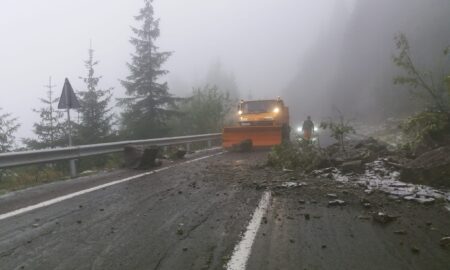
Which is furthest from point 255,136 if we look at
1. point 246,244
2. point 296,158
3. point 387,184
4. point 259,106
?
point 246,244

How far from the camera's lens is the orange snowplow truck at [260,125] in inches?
693

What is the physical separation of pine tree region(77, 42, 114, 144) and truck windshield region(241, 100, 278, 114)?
422 inches

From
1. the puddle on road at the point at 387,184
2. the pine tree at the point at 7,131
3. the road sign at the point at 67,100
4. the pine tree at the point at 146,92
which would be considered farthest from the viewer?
the pine tree at the point at 146,92

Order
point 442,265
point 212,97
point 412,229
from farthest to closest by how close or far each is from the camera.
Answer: point 212,97 < point 412,229 < point 442,265

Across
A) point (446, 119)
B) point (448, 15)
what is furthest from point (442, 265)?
point (448, 15)

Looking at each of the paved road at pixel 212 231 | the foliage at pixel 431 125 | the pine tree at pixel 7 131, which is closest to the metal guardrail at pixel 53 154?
the paved road at pixel 212 231

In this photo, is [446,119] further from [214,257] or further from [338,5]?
[338,5]

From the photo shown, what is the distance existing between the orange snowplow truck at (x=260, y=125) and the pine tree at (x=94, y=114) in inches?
424

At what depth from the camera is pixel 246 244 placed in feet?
13.2

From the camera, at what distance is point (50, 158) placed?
9.57 meters

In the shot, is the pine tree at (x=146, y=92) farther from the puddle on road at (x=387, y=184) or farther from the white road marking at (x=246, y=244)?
the white road marking at (x=246, y=244)

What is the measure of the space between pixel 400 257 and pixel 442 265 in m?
0.35

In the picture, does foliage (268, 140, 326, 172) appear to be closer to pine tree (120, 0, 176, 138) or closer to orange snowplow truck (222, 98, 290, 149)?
orange snowplow truck (222, 98, 290, 149)

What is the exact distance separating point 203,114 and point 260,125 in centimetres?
1276
